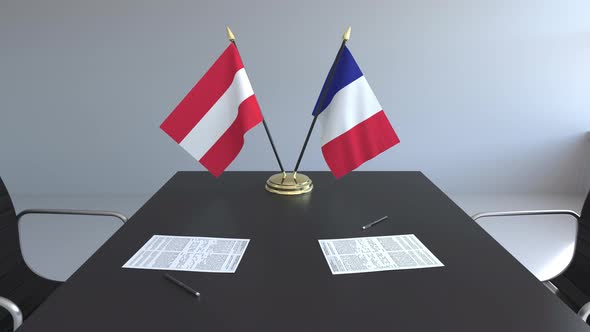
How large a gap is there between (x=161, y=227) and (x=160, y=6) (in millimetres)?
2487

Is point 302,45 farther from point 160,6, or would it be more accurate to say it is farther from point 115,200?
point 115,200

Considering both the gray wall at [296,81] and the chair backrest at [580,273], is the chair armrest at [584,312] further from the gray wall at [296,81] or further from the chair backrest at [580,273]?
the gray wall at [296,81]

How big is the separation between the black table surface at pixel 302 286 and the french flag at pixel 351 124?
19 cm

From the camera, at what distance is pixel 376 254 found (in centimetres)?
119

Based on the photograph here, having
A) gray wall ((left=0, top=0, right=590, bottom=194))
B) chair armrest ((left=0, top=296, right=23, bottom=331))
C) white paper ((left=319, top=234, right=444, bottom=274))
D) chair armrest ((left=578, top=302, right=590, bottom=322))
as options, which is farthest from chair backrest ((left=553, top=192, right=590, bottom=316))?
gray wall ((left=0, top=0, right=590, bottom=194))

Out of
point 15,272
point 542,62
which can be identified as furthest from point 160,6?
point 542,62

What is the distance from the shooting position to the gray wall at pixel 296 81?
11.0ft

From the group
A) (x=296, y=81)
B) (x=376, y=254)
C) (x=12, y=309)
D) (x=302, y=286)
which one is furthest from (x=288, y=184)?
(x=296, y=81)

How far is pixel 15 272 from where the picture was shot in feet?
4.85

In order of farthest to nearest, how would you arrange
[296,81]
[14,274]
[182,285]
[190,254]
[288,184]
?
[296,81] < [288,184] < [14,274] < [190,254] < [182,285]

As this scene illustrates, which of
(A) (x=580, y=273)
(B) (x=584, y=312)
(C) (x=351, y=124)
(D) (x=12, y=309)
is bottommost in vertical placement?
(A) (x=580, y=273)

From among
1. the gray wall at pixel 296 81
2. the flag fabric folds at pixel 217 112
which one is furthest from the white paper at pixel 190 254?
the gray wall at pixel 296 81

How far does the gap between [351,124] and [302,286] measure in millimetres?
715

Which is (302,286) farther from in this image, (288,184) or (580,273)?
(580,273)
